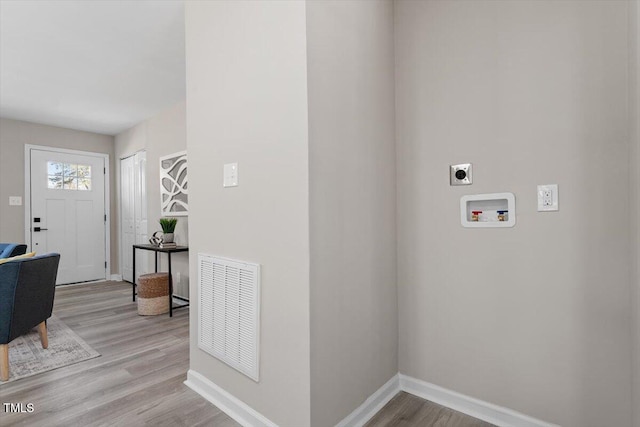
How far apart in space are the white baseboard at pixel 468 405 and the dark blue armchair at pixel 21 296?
2.57m

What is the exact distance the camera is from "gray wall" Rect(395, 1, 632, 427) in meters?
1.41

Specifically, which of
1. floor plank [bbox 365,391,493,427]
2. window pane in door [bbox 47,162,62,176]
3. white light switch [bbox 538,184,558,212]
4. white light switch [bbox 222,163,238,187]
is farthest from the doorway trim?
white light switch [bbox 538,184,558,212]

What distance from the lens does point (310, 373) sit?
1.42m

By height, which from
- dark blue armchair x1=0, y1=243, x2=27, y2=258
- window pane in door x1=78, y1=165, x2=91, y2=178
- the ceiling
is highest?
the ceiling

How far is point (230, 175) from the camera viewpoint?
1.79 metres

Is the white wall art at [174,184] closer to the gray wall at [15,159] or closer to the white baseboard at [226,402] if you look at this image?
the gray wall at [15,159]

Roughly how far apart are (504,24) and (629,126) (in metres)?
Answer: 0.76

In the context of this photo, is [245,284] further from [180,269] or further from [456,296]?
[180,269]

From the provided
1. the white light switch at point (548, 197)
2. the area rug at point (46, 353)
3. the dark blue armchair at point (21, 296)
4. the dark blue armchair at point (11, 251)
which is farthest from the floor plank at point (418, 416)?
the dark blue armchair at point (11, 251)

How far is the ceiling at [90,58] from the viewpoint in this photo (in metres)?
2.30

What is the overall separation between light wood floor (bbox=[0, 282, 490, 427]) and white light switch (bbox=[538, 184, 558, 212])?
1136mm

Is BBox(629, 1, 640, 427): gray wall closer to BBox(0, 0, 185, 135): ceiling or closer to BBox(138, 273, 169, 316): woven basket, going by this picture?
BBox(0, 0, 185, 135): ceiling

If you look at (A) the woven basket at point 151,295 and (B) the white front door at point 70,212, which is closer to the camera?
(A) the woven basket at point 151,295

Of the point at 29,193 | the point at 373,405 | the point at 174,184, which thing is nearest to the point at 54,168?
the point at 29,193
